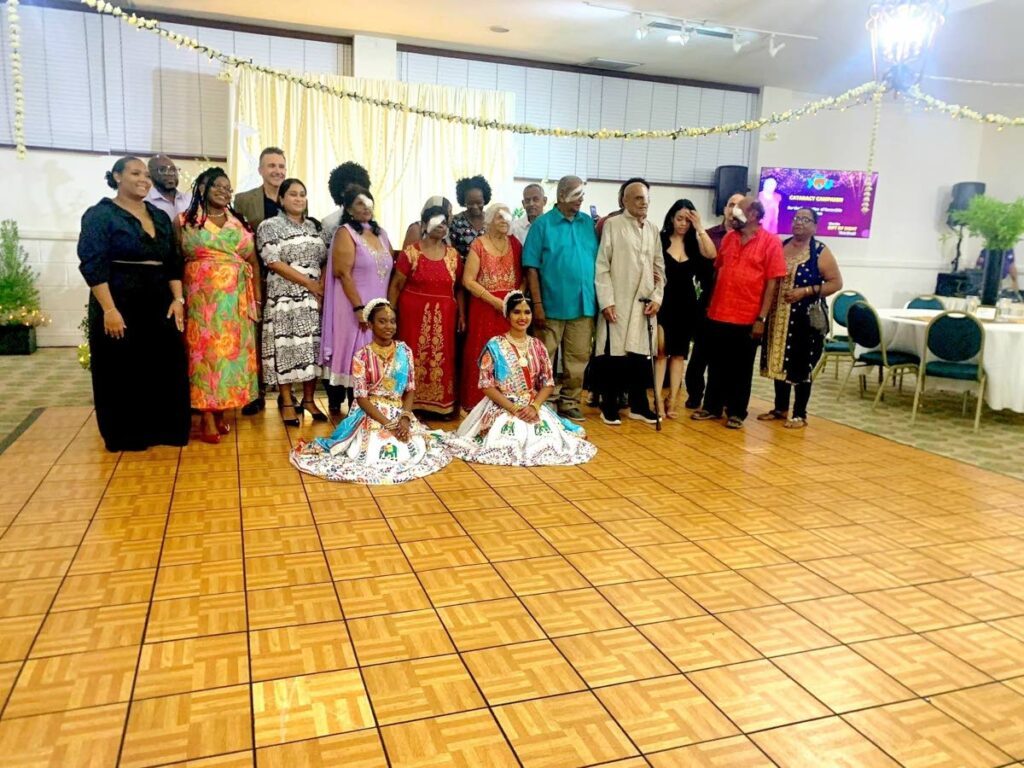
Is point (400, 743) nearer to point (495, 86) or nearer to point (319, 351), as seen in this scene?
point (319, 351)

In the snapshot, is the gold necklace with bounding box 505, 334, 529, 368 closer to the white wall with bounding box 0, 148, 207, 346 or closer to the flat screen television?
the white wall with bounding box 0, 148, 207, 346

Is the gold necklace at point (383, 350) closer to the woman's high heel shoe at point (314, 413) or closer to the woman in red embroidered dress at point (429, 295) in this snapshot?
the woman in red embroidered dress at point (429, 295)

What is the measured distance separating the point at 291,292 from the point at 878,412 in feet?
14.3

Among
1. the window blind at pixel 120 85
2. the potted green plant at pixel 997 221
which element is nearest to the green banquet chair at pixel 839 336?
the potted green plant at pixel 997 221

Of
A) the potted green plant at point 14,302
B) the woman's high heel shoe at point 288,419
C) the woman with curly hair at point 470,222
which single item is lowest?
the woman's high heel shoe at point 288,419

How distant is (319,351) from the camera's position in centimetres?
463

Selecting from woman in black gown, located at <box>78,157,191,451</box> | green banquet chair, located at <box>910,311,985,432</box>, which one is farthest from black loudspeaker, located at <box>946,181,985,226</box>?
woman in black gown, located at <box>78,157,191,451</box>

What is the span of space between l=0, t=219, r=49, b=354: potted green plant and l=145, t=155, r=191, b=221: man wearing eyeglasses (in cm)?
319

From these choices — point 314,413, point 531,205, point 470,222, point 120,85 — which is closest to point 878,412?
point 531,205

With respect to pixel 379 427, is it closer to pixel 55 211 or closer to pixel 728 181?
pixel 55 211

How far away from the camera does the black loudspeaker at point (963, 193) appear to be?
10.2m

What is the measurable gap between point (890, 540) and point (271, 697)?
252 cm

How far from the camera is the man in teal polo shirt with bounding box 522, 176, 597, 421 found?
4.69m

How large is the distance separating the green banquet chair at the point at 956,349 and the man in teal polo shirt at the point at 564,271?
2.54 metres
